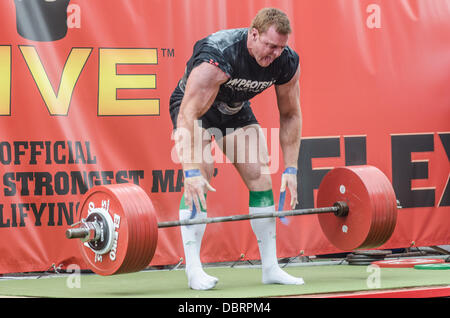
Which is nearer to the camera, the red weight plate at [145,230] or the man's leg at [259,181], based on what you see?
the red weight plate at [145,230]

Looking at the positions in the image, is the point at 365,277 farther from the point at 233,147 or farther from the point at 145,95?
the point at 145,95

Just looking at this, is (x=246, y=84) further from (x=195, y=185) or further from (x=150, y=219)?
(x=150, y=219)

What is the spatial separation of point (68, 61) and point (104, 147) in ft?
1.84

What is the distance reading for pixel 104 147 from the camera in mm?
4273

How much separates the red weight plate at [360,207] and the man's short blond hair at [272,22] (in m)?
0.83

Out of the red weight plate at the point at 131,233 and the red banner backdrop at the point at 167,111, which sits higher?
the red banner backdrop at the point at 167,111

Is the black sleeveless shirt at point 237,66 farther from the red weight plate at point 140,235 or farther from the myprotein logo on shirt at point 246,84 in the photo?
the red weight plate at point 140,235

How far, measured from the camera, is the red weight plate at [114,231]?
2.91 meters

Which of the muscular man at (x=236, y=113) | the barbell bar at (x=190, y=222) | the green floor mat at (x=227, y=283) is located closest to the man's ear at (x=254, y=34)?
the muscular man at (x=236, y=113)

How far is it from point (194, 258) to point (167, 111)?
1403 millimetres

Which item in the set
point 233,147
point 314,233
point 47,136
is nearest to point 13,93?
point 47,136

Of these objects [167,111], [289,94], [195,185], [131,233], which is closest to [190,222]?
[195,185]

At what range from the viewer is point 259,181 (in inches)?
135

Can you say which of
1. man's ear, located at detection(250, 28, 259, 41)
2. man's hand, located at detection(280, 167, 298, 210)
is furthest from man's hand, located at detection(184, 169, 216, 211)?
man's ear, located at detection(250, 28, 259, 41)
